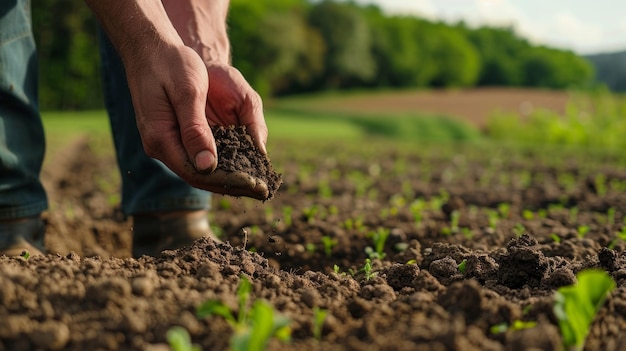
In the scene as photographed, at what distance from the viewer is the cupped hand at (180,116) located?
207cm

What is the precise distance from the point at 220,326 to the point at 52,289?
0.43m

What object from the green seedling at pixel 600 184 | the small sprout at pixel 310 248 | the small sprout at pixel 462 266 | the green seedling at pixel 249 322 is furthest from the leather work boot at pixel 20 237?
the green seedling at pixel 600 184

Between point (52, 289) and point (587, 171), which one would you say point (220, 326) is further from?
point (587, 171)

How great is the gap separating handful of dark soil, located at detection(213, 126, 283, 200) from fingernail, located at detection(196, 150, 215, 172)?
0.13 meters

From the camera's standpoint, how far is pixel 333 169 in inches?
296

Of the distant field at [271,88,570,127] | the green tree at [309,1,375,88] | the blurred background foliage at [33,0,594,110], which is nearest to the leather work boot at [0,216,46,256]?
the blurred background foliage at [33,0,594,110]

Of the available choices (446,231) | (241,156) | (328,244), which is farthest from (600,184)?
(241,156)

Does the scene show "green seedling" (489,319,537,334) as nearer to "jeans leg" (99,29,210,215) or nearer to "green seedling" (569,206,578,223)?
"jeans leg" (99,29,210,215)

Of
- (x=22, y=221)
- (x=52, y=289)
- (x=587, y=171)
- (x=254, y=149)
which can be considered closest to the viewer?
(x=52, y=289)

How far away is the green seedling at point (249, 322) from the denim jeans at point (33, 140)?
58.7 inches

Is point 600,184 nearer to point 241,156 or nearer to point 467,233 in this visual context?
point 467,233

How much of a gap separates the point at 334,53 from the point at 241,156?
5460 centimetres

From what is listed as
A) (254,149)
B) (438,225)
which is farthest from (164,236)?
(438,225)

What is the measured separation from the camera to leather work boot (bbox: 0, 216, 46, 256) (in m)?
2.73
